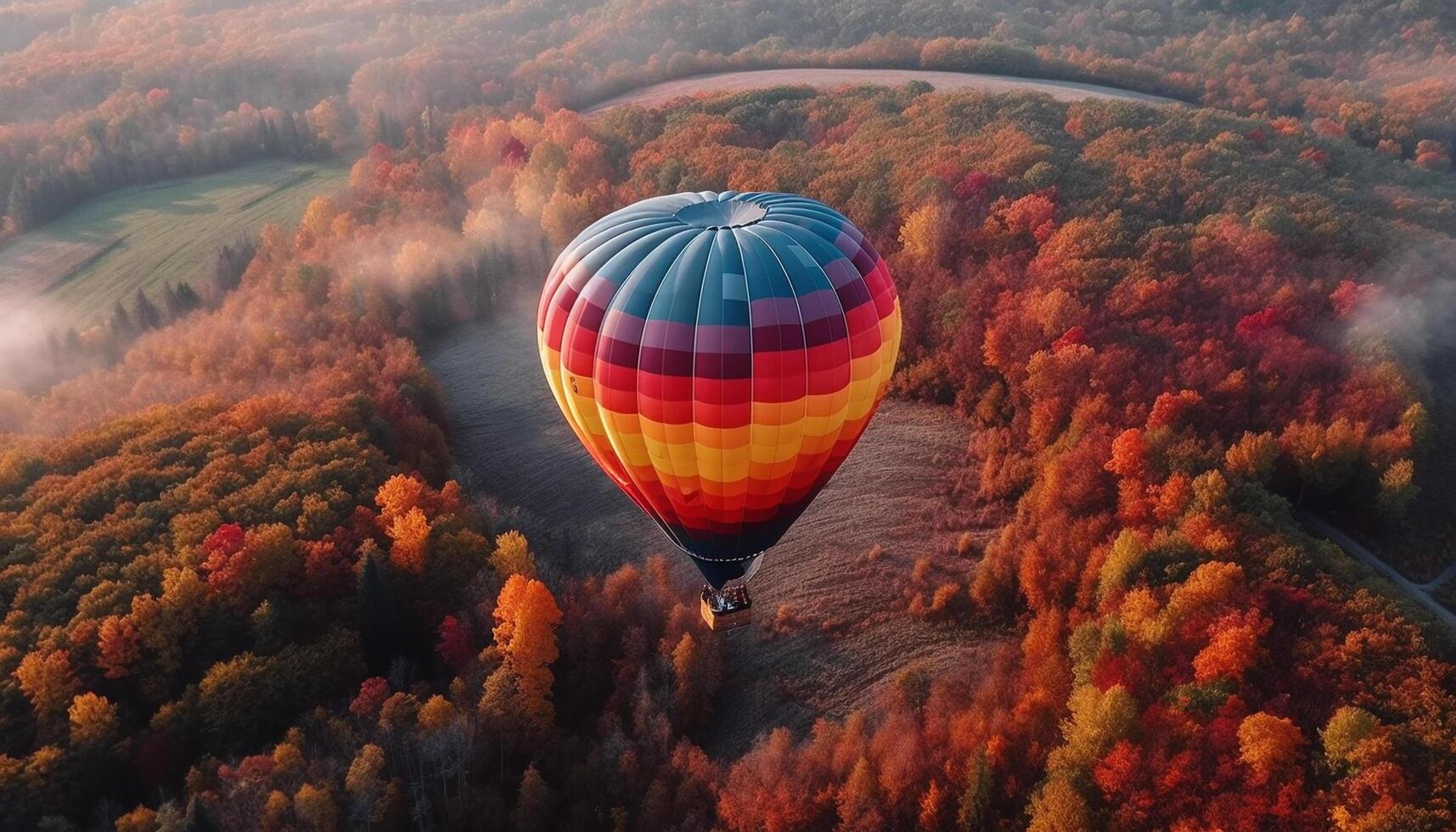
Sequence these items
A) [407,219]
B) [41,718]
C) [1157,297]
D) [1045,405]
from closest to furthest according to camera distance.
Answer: [41,718] < [1045,405] < [1157,297] < [407,219]

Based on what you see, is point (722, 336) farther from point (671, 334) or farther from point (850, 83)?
point (850, 83)

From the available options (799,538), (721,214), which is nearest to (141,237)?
(799,538)

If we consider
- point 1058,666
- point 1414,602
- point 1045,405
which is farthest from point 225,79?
point 1414,602

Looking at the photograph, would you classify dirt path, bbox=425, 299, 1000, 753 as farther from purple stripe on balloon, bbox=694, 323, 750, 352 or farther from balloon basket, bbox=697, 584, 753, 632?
purple stripe on balloon, bbox=694, 323, 750, 352

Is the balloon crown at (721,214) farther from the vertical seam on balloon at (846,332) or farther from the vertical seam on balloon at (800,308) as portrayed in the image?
the vertical seam on balloon at (846,332)

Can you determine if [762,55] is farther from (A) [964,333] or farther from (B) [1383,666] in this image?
(B) [1383,666]

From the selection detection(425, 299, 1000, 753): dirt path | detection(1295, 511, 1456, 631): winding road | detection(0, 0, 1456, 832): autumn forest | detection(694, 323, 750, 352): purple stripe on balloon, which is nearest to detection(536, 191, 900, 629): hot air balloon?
detection(694, 323, 750, 352): purple stripe on balloon
